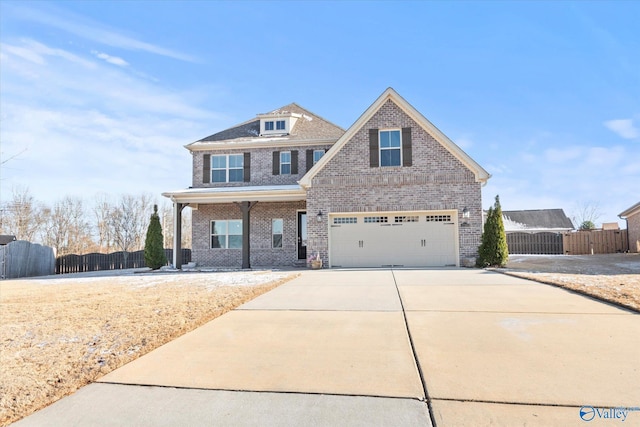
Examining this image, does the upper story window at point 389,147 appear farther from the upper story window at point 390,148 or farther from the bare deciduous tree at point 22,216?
the bare deciduous tree at point 22,216

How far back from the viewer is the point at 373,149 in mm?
15070

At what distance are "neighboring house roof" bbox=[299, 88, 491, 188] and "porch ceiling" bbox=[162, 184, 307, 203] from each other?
1008 mm

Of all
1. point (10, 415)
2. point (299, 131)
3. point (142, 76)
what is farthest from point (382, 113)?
point (10, 415)

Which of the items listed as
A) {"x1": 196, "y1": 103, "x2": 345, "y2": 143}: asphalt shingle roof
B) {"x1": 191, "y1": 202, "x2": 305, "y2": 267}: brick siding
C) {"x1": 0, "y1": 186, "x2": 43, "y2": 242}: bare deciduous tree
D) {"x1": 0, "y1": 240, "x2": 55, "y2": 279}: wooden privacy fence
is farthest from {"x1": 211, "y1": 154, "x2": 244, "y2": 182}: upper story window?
{"x1": 0, "y1": 186, "x2": 43, "y2": 242}: bare deciduous tree

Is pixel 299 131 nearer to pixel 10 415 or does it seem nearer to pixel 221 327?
pixel 221 327

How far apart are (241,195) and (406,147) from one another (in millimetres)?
7152

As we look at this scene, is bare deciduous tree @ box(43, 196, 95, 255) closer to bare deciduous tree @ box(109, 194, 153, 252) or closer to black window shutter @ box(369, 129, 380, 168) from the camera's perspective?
bare deciduous tree @ box(109, 194, 153, 252)

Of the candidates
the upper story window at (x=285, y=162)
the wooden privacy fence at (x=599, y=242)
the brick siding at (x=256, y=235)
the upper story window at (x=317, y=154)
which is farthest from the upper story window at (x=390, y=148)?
the wooden privacy fence at (x=599, y=242)

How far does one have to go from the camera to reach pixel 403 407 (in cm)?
273

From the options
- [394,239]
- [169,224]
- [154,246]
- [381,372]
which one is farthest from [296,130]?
[169,224]

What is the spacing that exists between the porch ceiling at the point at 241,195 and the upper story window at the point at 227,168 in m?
2.16
